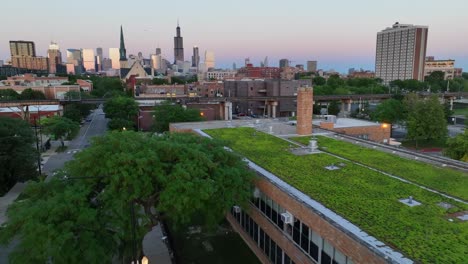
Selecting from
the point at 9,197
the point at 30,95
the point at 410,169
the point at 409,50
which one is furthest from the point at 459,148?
the point at 409,50

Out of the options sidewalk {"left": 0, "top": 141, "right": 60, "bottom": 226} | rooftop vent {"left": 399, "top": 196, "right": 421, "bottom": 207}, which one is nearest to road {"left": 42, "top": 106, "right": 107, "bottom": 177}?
sidewalk {"left": 0, "top": 141, "right": 60, "bottom": 226}

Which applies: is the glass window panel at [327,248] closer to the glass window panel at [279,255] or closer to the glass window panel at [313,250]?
the glass window panel at [313,250]

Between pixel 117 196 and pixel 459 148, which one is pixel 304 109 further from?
pixel 117 196

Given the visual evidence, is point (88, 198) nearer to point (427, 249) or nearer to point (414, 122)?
point (427, 249)

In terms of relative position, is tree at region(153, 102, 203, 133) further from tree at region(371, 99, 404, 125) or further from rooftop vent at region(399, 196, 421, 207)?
rooftop vent at region(399, 196, 421, 207)

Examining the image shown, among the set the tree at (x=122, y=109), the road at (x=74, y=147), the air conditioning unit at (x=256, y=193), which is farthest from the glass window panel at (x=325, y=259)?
the tree at (x=122, y=109)
